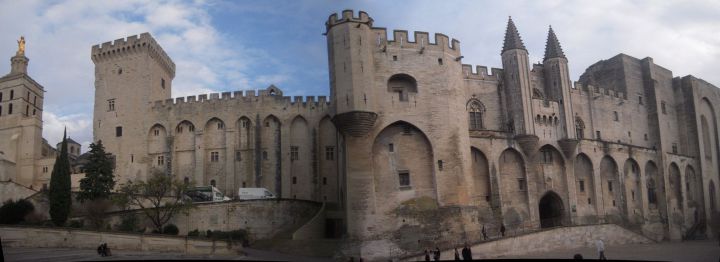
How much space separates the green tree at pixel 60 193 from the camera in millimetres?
33938

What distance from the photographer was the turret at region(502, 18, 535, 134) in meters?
41.8

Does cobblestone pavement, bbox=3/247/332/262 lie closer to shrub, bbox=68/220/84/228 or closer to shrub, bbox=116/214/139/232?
shrub, bbox=68/220/84/228

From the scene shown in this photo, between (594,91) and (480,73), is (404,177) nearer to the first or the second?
(480,73)

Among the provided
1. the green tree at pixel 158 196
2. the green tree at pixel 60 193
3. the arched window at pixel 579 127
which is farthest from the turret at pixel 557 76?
the green tree at pixel 60 193

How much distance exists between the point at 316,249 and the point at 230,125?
18602 mm

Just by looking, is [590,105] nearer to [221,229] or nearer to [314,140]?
[314,140]

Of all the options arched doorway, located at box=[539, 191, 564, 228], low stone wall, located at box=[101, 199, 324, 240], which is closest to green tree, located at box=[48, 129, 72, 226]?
low stone wall, located at box=[101, 199, 324, 240]

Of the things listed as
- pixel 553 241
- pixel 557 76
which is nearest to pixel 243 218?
pixel 553 241

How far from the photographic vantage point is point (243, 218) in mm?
38781

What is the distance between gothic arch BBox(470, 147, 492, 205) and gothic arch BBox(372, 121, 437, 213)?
4325 millimetres

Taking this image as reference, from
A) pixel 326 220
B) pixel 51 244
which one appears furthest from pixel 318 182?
pixel 51 244

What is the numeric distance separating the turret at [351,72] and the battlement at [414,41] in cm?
77

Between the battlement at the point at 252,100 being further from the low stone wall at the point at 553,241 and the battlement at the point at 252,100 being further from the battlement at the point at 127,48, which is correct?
the low stone wall at the point at 553,241

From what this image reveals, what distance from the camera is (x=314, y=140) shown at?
47594 mm
